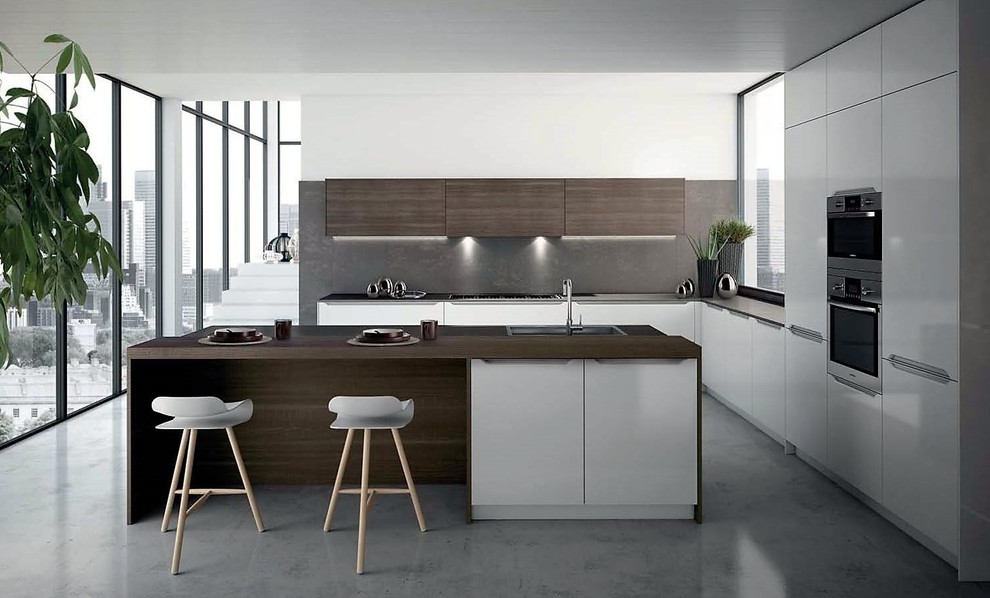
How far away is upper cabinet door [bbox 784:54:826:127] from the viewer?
4992 millimetres

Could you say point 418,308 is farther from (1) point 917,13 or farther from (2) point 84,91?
(1) point 917,13

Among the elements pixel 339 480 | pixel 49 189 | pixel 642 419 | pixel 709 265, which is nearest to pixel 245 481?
pixel 339 480

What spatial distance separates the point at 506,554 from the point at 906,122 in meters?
2.72

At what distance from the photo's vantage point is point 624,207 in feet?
25.8

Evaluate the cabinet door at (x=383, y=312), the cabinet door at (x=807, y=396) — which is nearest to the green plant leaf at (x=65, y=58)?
the cabinet door at (x=807, y=396)

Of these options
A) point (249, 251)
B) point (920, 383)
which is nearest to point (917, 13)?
point (920, 383)

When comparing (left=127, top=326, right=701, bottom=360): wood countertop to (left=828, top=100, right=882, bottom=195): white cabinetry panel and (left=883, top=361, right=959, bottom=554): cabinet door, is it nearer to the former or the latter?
(left=883, top=361, right=959, bottom=554): cabinet door

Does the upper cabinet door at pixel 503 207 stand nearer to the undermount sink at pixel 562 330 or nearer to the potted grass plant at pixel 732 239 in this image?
the potted grass plant at pixel 732 239

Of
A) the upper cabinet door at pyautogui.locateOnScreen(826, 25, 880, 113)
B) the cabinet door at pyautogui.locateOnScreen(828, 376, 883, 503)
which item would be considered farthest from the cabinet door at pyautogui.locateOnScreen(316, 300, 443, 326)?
the upper cabinet door at pyautogui.locateOnScreen(826, 25, 880, 113)

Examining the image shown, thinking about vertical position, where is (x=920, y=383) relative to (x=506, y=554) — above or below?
above

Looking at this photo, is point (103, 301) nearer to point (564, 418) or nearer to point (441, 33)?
point (441, 33)

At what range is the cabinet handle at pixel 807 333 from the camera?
16.5 feet

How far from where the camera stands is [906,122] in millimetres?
3984

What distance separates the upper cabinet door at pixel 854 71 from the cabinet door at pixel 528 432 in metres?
2.06
